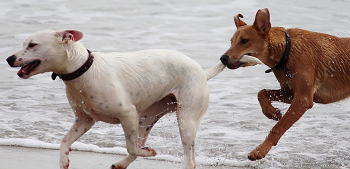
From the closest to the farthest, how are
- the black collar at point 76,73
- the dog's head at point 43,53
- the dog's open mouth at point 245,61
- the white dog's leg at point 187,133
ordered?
1. the dog's head at point 43,53
2. the black collar at point 76,73
3. the white dog's leg at point 187,133
4. the dog's open mouth at point 245,61

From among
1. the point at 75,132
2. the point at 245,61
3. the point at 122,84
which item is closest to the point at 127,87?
the point at 122,84

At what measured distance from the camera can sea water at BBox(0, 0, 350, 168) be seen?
6328mm

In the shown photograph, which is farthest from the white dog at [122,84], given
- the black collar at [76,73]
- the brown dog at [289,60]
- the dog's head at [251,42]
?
the brown dog at [289,60]

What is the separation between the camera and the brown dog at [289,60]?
5.58 metres

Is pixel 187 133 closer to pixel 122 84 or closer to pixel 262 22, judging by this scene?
pixel 122 84

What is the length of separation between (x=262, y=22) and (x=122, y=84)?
162 cm

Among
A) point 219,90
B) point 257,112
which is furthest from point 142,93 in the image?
point 219,90

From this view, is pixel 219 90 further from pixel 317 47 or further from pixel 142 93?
pixel 142 93

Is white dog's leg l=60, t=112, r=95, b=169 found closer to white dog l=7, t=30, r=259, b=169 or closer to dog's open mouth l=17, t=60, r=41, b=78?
white dog l=7, t=30, r=259, b=169

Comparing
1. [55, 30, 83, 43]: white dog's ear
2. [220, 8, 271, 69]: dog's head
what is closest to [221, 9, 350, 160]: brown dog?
[220, 8, 271, 69]: dog's head

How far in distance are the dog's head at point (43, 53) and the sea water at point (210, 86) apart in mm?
1625

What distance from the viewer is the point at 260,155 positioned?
213 inches

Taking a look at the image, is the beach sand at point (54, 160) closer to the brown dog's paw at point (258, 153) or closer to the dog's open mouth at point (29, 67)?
the brown dog's paw at point (258, 153)

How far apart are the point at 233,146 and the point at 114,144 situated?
133cm
